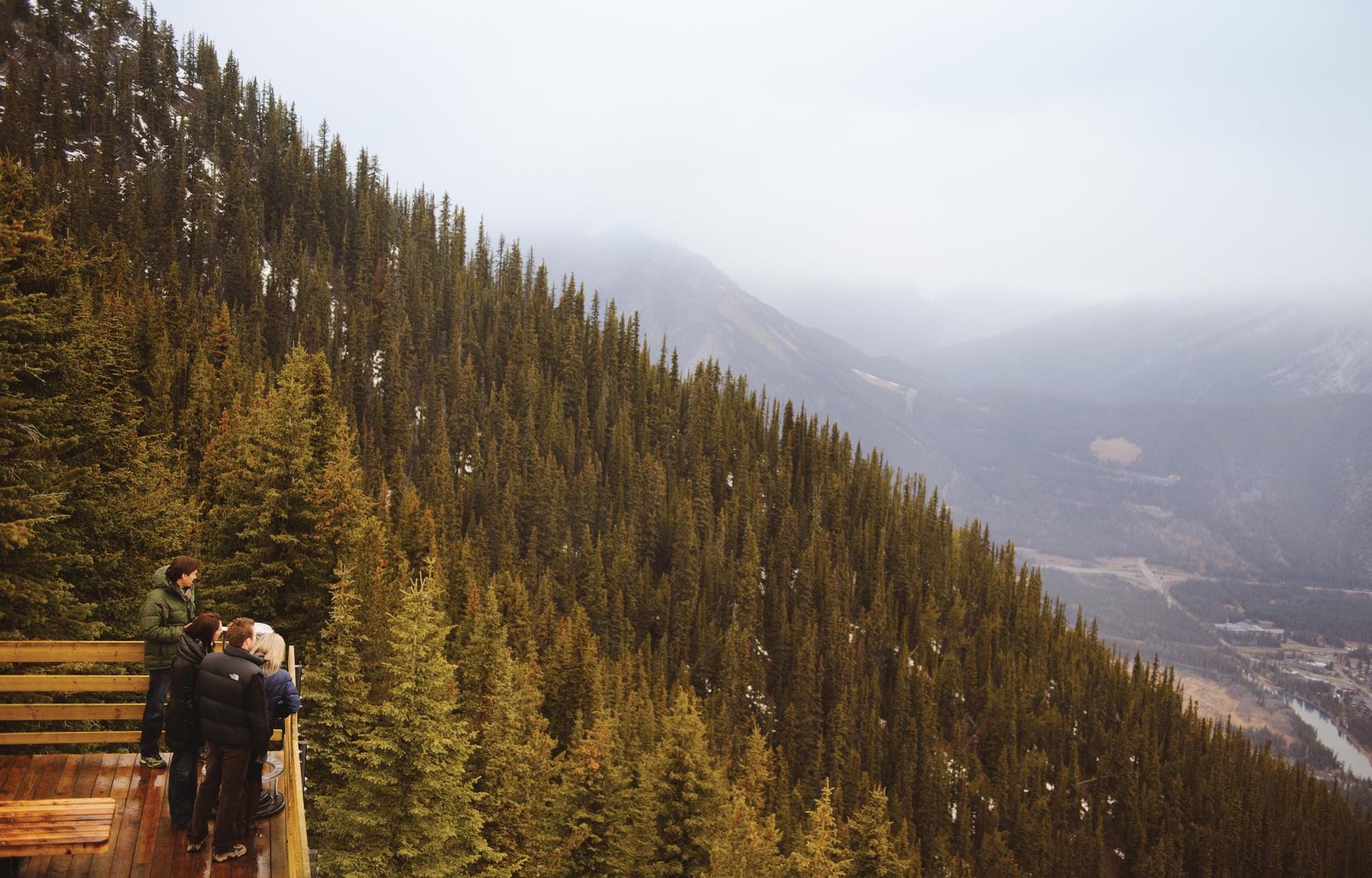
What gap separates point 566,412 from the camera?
167 metres

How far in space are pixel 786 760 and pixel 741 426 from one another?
7433 cm

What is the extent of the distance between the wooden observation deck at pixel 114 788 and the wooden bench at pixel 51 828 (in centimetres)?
71

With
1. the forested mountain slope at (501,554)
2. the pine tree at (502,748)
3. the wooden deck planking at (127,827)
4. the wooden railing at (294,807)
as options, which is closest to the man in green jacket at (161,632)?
the wooden deck planking at (127,827)

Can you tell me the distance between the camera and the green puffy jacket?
1174 cm

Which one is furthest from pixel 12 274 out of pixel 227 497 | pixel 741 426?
pixel 741 426

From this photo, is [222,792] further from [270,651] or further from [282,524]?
[282,524]

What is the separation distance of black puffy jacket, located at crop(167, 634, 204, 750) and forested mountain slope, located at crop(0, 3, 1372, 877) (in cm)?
1050

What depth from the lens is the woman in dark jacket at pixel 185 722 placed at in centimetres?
1095

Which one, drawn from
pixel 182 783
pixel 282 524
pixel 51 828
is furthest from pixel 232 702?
pixel 282 524

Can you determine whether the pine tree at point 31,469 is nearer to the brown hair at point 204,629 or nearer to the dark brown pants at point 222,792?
the brown hair at point 204,629

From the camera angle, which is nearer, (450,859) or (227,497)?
(450,859)

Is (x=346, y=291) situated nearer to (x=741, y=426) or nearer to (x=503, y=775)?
(x=741, y=426)

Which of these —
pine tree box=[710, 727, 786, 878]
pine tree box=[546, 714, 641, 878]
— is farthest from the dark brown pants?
pine tree box=[546, 714, 641, 878]

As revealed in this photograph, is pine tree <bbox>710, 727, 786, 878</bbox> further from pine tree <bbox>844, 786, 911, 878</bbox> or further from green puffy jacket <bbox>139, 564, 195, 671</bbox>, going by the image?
green puffy jacket <bbox>139, 564, 195, 671</bbox>
